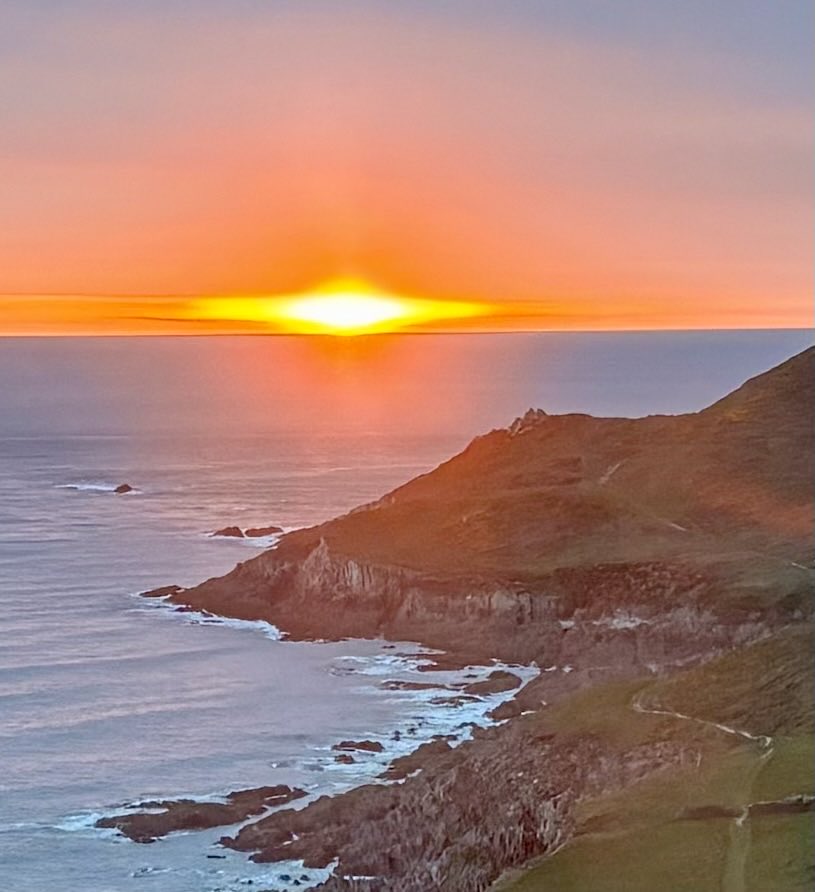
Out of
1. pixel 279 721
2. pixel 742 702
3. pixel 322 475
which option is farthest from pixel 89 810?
pixel 322 475

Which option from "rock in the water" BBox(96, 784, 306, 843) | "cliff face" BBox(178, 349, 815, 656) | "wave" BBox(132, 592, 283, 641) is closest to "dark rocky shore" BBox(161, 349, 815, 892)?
"cliff face" BBox(178, 349, 815, 656)

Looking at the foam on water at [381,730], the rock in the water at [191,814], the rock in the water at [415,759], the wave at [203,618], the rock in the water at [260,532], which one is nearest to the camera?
the foam on water at [381,730]

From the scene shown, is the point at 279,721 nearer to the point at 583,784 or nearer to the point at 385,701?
the point at 385,701

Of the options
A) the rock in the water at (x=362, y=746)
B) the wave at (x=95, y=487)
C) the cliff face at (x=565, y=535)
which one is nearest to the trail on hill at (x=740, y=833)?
the rock in the water at (x=362, y=746)

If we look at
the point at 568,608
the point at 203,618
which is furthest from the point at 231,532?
the point at 568,608

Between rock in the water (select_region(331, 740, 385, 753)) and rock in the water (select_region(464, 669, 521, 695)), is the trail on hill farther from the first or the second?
rock in the water (select_region(464, 669, 521, 695))

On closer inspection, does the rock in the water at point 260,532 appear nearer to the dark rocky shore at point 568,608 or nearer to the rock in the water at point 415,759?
the dark rocky shore at point 568,608
